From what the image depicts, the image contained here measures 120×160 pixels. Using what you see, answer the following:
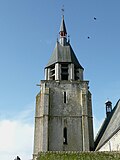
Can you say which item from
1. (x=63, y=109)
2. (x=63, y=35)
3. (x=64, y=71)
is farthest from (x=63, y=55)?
(x=63, y=109)

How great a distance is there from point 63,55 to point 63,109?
5541mm

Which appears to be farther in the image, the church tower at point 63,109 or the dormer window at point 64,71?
the dormer window at point 64,71

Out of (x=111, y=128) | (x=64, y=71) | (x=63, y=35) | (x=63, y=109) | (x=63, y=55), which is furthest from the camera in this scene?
(x=63, y=35)

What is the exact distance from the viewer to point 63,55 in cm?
2536

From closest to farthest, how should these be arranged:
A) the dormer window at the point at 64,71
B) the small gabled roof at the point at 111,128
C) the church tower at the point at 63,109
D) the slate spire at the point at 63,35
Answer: the small gabled roof at the point at 111,128 < the church tower at the point at 63,109 < the dormer window at the point at 64,71 < the slate spire at the point at 63,35

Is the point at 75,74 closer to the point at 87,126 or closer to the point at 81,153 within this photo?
the point at 87,126

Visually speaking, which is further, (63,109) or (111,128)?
(63,109)

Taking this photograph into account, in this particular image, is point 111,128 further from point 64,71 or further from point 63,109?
point 64,71

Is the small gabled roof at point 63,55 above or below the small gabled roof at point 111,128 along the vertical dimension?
above

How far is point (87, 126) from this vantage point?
21.4 meters

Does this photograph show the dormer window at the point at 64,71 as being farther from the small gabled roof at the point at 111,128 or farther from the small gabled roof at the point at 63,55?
the small gabled roof at the point at 111,128

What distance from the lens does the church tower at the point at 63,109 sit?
21.1 meters

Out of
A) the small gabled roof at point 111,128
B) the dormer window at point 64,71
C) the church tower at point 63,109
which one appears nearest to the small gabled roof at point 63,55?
the church tower at point 63,109

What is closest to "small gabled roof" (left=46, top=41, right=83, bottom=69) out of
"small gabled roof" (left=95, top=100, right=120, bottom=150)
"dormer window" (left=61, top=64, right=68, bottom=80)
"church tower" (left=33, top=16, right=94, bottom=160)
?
"church tower" (left=33, top=16, right=94, bottom=160)
